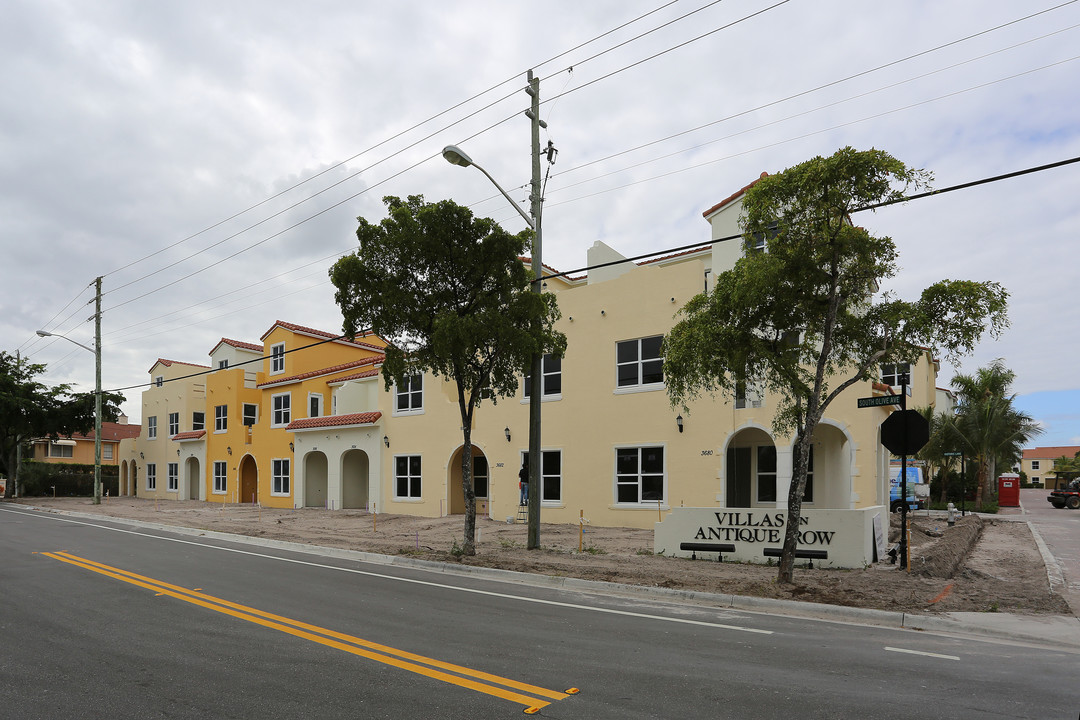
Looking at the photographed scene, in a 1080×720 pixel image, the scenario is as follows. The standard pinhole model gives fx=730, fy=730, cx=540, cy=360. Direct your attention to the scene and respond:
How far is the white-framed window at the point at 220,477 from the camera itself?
41.5 meters

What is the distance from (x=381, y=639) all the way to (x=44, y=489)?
54530mm

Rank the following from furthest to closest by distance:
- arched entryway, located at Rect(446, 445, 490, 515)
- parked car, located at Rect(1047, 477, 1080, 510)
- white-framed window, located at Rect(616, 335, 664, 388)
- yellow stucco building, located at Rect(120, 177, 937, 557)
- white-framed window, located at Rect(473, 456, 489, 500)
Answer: parked car, located at Rect(1047, 477, 1080, 510) → white-framed window, located at Rect(473, 456, 489, 500) → arched entryway, located at Rect(446, 445, 490, 515) → white-framed window, located at Rect(616, 335, 664, 388) → yellow stucco building, located at Rect(120, 177, 937, 557)

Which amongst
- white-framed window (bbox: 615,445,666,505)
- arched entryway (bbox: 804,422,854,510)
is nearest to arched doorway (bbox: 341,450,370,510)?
white-framed window (bbox: 615,445,666,505)

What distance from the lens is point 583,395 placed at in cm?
2333

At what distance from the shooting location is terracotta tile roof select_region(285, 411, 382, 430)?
29734mm

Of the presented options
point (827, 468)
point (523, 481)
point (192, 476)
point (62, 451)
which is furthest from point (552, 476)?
point (62, 451)

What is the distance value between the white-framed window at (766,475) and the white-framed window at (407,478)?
12.6 metres

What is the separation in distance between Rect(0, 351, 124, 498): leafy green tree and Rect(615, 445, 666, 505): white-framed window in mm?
38175

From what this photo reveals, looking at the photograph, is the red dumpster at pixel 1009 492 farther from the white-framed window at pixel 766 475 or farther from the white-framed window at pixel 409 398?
the white-framed window at pixel 409 398

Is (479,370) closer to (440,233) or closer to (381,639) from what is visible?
(440,233)

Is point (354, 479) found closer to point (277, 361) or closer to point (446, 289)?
point (277, 361)

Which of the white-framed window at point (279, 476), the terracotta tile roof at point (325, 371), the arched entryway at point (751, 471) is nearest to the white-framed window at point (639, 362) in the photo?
the arched entryway at point (751, 471)

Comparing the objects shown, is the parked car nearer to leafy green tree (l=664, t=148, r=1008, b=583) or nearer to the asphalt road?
leafy green tree (l=664, t=148, r=1008, b=583)

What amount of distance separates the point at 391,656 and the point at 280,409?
107 feet
